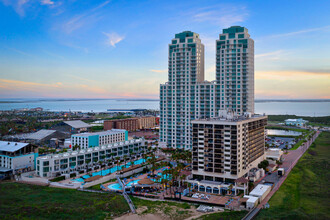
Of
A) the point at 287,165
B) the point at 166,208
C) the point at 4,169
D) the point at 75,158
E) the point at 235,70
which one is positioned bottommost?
the point at 287,165

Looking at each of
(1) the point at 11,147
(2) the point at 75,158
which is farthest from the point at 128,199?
(1) the point at 11,147

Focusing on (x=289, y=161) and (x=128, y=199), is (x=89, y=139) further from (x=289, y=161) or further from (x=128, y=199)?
(x=289, y=161)

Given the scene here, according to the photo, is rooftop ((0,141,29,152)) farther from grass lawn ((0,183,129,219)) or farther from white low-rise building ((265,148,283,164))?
white low-rise building ((265,148,283,164))

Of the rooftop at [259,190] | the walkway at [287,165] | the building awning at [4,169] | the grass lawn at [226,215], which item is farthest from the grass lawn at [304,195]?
the building awning at [4,169]

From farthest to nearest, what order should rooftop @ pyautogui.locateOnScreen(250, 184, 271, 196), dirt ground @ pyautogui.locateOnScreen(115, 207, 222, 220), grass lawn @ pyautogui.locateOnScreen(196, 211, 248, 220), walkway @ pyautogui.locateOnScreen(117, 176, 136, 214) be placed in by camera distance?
rooftop @ pyautogui.locateOnScreen(250, 184, 271, 196), walkway @ pyautogui.locateOnScreen(117, 176, 136, 214), dirt ground @ pyautogui.locateOnScreen(115, 207, 222, 220), grass lawn @ pyautogui.locateOnScreen(196, 211, 248, 220)

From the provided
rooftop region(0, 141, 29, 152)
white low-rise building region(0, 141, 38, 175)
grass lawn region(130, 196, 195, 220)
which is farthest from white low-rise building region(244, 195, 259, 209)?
rooftop region(0, 141, 29, 152)
